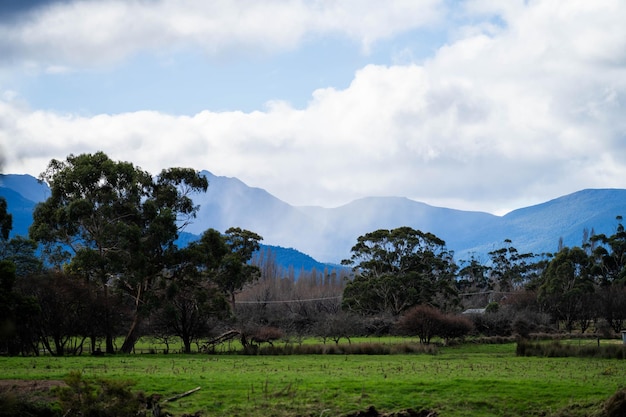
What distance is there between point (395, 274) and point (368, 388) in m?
57.1

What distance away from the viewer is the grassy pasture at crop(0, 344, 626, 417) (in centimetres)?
2069

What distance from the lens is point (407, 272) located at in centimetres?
7806

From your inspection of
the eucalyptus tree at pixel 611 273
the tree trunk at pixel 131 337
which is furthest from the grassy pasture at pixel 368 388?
the eucalyptus tree at pixel 611 273

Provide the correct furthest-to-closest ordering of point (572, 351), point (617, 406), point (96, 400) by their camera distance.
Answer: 1. point (572, 351)
2. point (96, 400)
3. point (617, 406)

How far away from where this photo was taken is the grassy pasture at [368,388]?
20.7 meters

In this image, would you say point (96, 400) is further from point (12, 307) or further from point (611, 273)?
point (611, 273)

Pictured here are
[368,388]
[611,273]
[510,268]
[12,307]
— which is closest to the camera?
[368,388]

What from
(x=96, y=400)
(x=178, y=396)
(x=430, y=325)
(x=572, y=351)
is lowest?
(x=572, y=351)

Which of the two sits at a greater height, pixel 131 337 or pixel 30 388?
pixel 131 337

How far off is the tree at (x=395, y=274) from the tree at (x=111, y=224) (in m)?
29.9

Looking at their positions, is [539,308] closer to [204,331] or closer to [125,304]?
[204,331]

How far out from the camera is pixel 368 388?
75.0ft

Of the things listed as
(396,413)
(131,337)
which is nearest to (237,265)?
(131,337)

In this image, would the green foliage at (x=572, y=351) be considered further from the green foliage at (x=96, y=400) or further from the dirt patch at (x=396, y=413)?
the green foliage at (x=96, y=400)
